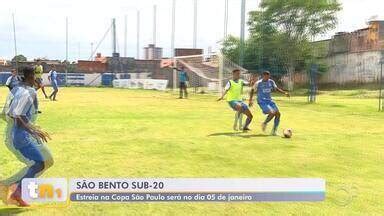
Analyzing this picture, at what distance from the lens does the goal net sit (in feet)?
118

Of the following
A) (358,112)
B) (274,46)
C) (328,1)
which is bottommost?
(358,112)

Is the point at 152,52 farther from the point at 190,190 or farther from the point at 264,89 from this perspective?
the point at 190,190

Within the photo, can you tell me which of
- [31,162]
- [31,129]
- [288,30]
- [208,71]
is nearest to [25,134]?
[31,129]

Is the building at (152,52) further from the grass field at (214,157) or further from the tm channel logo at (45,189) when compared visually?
the tm channel logo at (45,189)

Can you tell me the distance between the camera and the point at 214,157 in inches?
418

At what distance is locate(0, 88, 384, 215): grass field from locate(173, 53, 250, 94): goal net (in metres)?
18.0

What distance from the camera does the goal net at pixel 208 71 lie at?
35844 mm

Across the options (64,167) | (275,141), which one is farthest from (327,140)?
(64,167)

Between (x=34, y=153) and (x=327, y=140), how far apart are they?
28.6 ft

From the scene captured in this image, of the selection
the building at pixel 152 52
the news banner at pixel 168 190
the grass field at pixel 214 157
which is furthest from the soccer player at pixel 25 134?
the building at pixel 152 52

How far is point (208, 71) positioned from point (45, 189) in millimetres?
32539

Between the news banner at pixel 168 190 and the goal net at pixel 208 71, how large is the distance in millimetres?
27410

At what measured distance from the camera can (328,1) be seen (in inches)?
1978

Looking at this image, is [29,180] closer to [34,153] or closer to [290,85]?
[34,153]
